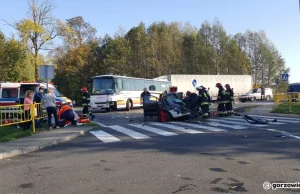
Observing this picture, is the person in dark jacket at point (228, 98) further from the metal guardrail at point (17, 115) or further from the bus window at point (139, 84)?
the bus window at point (139, 84)

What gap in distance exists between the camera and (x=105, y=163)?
7.47m

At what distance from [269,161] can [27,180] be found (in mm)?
5017

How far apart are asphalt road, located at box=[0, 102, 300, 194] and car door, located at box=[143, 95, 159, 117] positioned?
6421mm

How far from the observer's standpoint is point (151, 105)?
1767 centimetres

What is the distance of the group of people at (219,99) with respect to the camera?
17.2 meters

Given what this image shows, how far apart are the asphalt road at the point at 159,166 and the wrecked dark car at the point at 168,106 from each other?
5.75 metres

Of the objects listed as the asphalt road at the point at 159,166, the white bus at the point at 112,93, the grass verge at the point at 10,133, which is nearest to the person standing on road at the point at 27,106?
the grass verge at the point at 10,133

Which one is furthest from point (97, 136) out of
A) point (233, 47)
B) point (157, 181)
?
point (233, 47)

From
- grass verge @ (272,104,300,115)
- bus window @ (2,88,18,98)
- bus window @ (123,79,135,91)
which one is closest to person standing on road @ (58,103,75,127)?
bus window @ (2,88,18,98)

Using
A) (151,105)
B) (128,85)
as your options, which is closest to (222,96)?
(151,105)

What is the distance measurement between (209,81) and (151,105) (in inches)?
969

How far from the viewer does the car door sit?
57.5 ft

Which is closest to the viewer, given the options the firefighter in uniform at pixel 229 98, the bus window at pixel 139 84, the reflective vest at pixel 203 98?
the reflective vest at pixel 203 98

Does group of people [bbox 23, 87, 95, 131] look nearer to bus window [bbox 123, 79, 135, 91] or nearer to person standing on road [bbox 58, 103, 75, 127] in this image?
person standing on road [bbox 58, 103, 75, 127]
